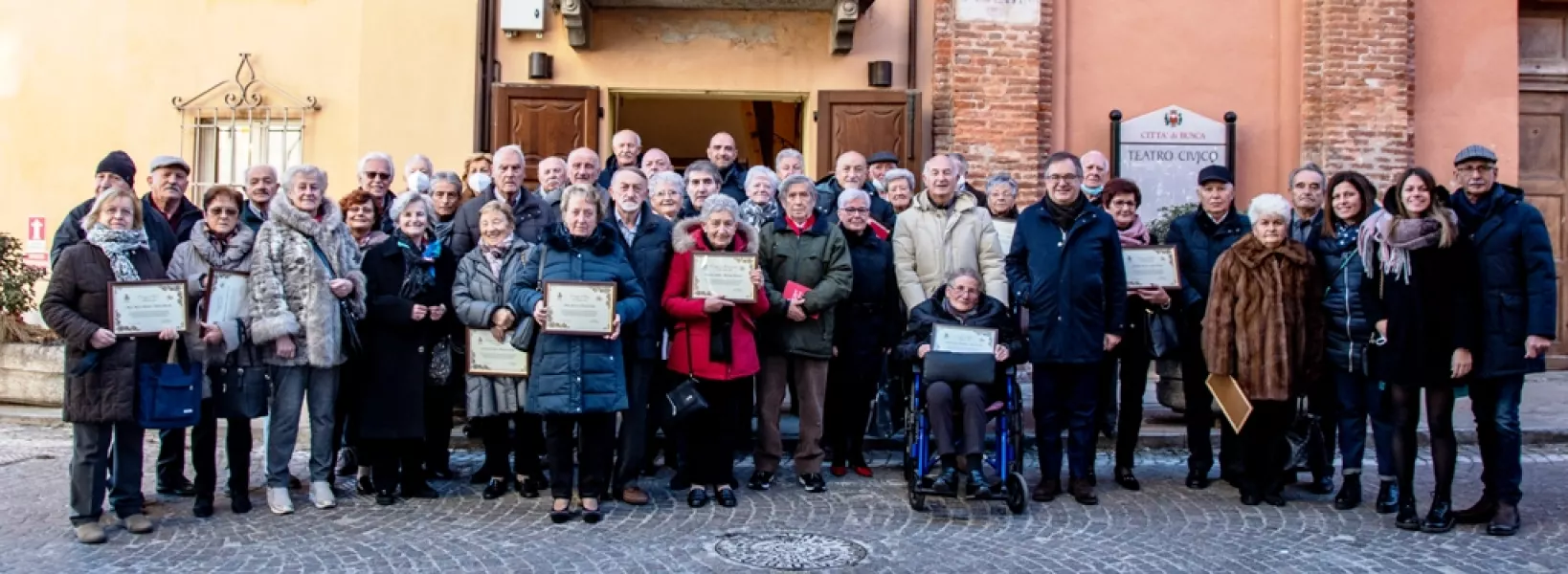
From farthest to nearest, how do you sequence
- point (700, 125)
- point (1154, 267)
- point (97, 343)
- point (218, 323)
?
1. point (700, 125)
2. point (1154, 267)
3. point (218, 323)
4. point (97, 343)

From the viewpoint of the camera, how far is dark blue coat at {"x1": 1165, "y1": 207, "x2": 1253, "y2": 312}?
729 centimetres

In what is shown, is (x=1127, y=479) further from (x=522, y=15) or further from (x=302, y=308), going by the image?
(x=522, y=15)

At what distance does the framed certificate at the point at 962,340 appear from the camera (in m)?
6.75

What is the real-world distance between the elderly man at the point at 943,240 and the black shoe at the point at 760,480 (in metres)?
1.31

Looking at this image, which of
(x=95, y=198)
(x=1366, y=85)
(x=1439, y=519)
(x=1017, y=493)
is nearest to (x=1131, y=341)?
(x=1017, y=493)

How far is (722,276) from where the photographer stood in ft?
22.1

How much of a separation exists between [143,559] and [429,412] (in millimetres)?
1794

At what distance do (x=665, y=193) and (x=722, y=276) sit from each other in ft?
2.48

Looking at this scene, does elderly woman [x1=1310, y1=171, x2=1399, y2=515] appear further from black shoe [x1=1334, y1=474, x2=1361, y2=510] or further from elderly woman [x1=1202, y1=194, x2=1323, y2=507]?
elderly woman [x1=1202, y1=194, x2=1323, y2=507]

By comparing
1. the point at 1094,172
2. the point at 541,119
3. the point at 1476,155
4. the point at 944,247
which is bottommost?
the point at 944,247

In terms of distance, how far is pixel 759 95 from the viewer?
40.4 ft

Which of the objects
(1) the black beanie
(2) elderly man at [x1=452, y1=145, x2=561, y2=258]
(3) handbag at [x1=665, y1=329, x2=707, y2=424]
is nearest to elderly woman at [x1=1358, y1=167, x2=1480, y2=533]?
(3) handbag at [x1=665, y1=329, x2=707, y2=424]

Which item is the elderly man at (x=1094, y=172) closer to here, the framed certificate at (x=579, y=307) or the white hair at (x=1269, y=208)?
the white hair at (x=1269, y=208)

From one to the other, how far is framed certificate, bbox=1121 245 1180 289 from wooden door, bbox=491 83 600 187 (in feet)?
19.5
